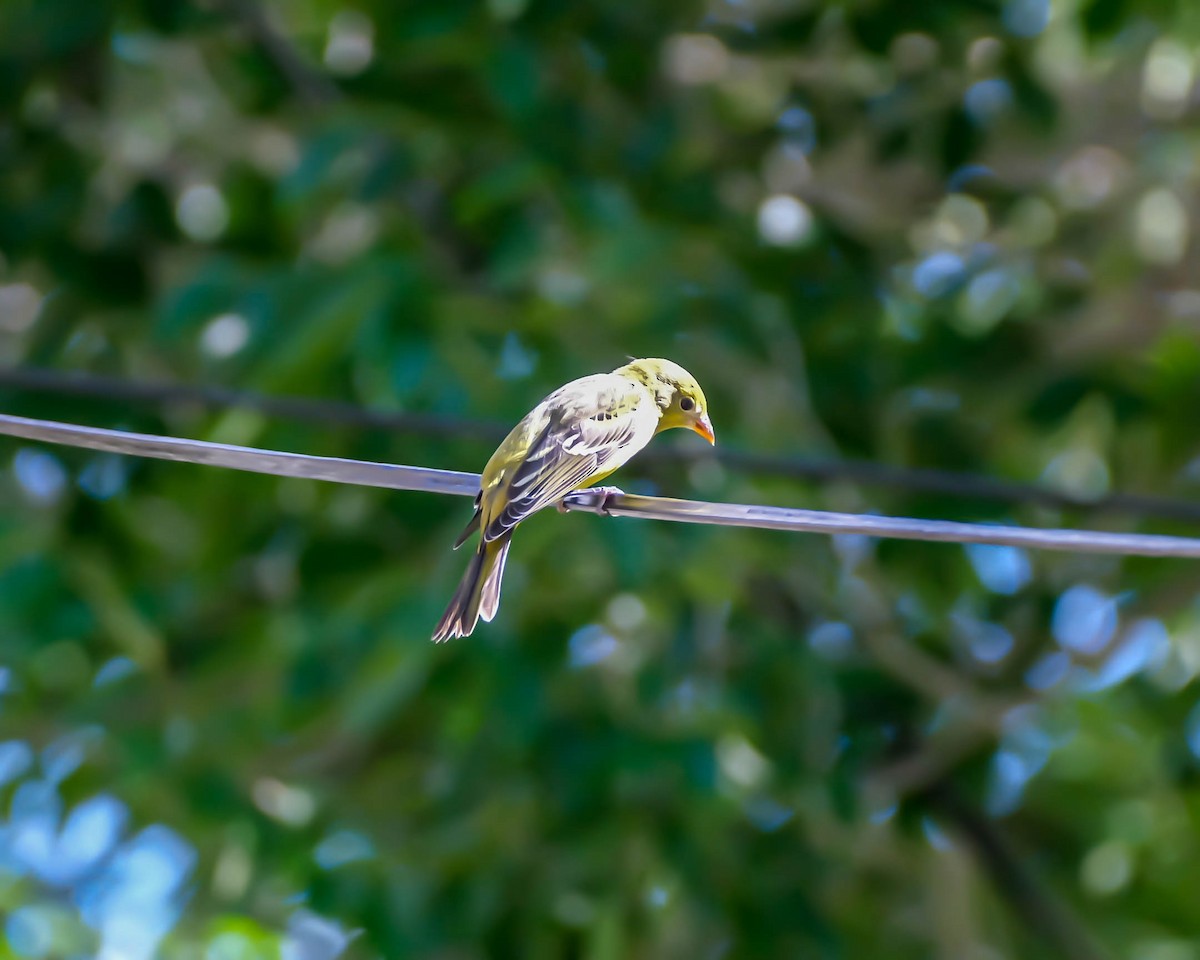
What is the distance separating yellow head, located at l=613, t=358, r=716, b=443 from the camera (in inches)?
96.0

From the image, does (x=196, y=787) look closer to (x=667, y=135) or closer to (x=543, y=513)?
(x=543, y=513)

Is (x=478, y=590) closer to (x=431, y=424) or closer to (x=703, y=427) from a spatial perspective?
(x=703, y=427)

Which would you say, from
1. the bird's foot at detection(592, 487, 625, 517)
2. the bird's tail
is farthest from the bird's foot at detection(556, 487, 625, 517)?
the bird's tail

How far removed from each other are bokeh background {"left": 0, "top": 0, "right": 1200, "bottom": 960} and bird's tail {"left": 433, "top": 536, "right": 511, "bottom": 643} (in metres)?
0.90

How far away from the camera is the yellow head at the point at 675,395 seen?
244 cm

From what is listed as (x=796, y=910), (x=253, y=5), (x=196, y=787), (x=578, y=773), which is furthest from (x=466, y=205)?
(x=796, y=910)

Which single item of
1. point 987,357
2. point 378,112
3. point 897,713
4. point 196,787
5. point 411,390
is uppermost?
point 378,112

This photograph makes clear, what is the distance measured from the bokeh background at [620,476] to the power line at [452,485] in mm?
1199

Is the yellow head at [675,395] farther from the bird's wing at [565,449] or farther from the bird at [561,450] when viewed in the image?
the bird's wing at [565,449]

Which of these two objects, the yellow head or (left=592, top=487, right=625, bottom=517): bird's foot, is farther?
the yellow head

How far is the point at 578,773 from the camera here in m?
4.21

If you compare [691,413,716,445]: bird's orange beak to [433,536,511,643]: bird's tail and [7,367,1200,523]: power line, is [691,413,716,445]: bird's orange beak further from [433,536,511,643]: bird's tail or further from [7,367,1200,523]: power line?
[7,367,1200,523]: power line

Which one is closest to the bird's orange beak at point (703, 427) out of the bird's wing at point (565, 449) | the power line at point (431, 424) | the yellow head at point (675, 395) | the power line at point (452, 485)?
the yellow head at point (675, 395)

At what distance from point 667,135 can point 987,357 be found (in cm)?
127
